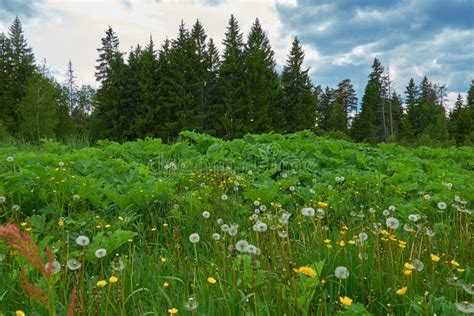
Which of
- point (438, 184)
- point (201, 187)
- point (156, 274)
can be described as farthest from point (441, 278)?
point (438, 184)

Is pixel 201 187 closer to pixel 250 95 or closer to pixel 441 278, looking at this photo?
pixel 441 278

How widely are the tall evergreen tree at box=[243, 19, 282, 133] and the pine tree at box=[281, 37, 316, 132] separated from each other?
4.30 ft

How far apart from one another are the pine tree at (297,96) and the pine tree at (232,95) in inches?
234

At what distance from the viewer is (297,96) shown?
46594 millimetres

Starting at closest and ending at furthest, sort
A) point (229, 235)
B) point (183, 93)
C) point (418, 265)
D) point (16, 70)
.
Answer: point (418, 265) → point (229, 235) → point (183, 93) → point (16, 70)

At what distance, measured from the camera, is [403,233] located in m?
3.36

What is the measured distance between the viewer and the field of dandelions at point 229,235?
1.88m

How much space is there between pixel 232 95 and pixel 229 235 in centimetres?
4024

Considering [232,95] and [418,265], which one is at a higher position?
[232,95]

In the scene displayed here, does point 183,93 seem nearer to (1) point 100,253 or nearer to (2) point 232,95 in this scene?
(2) point 232,95

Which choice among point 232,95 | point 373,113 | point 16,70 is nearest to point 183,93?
point 232,95

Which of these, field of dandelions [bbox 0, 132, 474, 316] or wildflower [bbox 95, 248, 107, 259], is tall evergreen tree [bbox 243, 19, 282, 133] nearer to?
field of dandelions [bbox 0, 132, 474, 316]

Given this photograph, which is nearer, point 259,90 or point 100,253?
point 100,253

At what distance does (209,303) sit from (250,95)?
41.1 m
